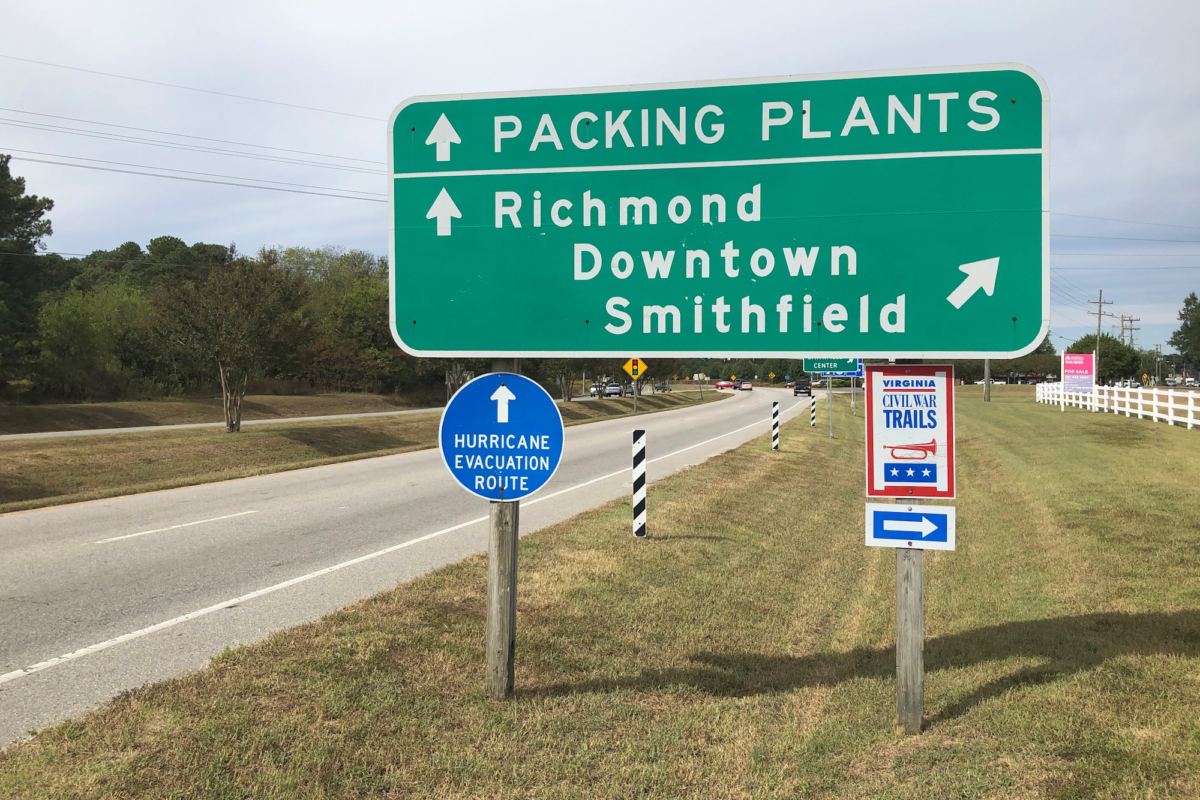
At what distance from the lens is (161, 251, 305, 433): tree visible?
24766mm

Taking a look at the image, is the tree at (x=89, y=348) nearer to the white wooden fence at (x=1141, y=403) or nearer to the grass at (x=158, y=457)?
the grass at (x=158, y=457)

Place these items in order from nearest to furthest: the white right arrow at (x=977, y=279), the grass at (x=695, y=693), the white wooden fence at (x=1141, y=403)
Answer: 1. the grass at (x=695, y=693)
2. the white right arrow at (x=977, y=279)
3. the white wooden fence at (x=1141, y=403)

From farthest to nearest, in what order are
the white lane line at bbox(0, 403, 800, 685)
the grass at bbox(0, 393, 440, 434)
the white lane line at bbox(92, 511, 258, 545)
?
the grass at bbox(0, 393, 440, 434) → the white lane line at bbox(92, 511, 258, 545) → the white lane line at bbox(0, 403, 800, 685)

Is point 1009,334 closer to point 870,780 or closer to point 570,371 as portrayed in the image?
point 870,780

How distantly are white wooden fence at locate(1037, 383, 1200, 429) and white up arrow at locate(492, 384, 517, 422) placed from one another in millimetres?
26424

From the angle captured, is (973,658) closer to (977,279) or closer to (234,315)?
(977,279)

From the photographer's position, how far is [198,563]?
8.90 meters

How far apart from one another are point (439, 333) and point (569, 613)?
2.66 m

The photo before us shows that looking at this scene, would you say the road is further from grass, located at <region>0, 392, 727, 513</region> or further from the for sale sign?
the for sale sign

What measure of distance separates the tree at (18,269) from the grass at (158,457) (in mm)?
13472

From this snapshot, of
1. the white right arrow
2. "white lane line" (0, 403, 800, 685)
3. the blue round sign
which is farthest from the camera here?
"white lane line" (0, 403, 800, 685)

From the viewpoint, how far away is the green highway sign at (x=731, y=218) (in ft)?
14.4

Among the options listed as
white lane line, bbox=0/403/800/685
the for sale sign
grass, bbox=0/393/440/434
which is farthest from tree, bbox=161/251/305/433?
the for sale sign

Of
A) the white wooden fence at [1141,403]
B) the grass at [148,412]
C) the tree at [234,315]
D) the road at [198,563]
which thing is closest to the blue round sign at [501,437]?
the road at [198,563]
